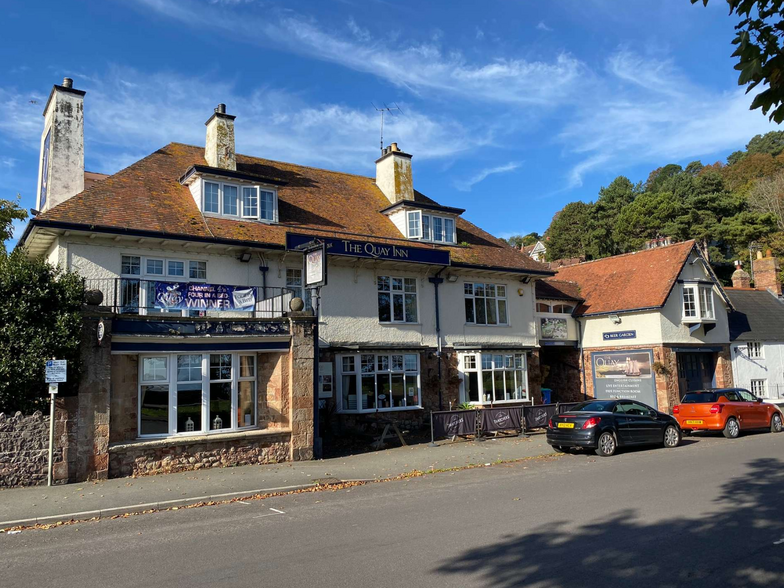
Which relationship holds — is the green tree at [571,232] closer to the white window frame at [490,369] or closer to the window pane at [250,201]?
the white window frame at [490,369]

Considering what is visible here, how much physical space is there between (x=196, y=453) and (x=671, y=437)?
43.6 feet

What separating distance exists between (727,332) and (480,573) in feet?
87.5

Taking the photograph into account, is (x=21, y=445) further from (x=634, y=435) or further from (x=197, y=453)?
(x=634, y=435)

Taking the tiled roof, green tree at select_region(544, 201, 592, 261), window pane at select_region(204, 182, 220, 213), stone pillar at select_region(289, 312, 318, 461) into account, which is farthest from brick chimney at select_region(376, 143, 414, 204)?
green tree at select_region(544, 201, 592, 261)

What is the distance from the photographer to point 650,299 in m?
26.2

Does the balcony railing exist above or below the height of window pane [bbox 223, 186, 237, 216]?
below

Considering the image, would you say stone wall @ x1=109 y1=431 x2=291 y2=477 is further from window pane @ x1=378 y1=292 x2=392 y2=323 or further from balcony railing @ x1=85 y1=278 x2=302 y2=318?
window pane @ x1=378 y1=292 x2=392 y2=323

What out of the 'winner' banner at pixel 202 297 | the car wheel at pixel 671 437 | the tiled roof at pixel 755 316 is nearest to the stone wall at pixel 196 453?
the 'winner' banner at pixel 202 297

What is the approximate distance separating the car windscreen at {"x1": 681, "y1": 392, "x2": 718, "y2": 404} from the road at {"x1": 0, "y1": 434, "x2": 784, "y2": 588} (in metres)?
8.68

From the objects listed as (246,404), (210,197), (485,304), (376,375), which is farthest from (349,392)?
(210,197)

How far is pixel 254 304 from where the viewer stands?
16.8 m

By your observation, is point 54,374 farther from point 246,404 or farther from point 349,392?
point 349,392

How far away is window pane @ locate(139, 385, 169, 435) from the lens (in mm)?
14852

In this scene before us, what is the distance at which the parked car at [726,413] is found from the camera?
19703 millimetres
